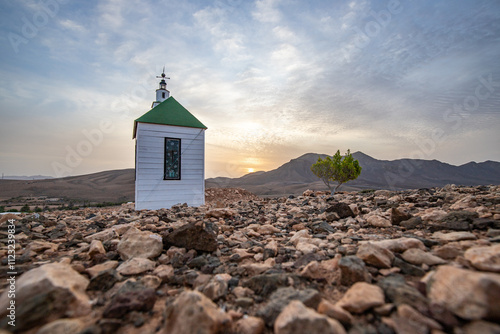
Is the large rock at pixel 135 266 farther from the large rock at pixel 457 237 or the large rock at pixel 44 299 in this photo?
the large rock at pixel 457 237

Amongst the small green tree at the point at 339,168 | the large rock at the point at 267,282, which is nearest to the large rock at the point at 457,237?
the large rock at the point at 267,282

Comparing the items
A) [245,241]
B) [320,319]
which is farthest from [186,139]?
[320,319]

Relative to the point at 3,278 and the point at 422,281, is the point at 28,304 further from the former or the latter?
the point at 422,281

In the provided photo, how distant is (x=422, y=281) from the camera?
162cm

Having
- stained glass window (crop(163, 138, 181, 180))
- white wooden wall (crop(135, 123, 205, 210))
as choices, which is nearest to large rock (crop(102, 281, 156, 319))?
white wooden wall (crop(135, 123, 205, 210))

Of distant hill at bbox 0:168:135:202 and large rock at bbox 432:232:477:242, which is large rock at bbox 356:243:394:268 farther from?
distant hill at bbox 0:168:135:202

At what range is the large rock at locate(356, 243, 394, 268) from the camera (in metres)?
1.94

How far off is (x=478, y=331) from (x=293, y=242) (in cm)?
205

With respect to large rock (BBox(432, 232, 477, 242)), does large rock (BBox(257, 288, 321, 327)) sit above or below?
below

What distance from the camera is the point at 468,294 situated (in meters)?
1.25

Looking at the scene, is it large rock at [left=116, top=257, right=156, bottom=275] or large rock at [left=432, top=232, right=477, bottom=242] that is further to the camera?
large rock at [left=432, top=232, right=477, bottom=242]

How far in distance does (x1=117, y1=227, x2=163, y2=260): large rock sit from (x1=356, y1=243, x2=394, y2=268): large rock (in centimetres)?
226

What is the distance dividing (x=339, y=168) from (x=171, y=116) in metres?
12.0

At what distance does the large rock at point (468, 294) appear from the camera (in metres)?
1.16
